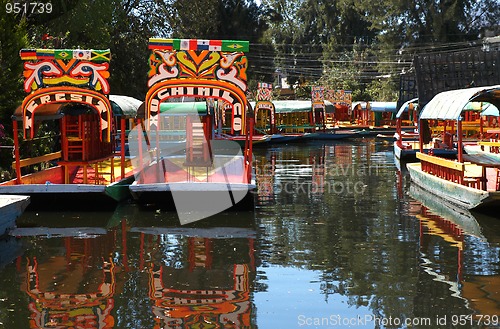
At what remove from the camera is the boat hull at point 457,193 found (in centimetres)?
1517

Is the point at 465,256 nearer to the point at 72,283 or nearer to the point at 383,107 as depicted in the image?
the point at 72,283

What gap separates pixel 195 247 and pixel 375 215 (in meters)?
4.88

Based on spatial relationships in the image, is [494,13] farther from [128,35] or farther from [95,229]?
[95,229]

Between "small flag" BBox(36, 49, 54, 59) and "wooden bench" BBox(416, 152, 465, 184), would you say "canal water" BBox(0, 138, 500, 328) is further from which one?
"small flag" BBox(36, 49, 54, 59)

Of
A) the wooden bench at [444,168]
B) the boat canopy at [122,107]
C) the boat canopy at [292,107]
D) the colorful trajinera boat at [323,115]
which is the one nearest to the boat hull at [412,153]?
the wooden bench at [444,168]

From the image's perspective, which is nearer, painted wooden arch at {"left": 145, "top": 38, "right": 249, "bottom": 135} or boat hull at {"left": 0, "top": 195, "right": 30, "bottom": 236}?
boat hull at {"left": 0, "top": 195, "right": 30, "bottom": 236}

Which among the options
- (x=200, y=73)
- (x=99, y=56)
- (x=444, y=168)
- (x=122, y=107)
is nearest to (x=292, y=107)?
(x=122, y=107)

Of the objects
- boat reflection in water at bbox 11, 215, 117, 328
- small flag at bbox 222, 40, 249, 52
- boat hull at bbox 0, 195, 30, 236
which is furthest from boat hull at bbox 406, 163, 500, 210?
boat hull at bbox 0, 195, 30, 236

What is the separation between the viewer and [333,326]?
9.02 m

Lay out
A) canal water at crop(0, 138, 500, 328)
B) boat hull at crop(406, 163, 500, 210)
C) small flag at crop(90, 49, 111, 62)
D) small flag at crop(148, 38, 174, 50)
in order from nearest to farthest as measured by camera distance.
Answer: canal water at crop(0, 138, 500, 328)
boat hull at crop(406, 163, 500, 210)
small flag at crop(90, 49, 111, 62)
small flag at crop(148, 38, 174, 50)

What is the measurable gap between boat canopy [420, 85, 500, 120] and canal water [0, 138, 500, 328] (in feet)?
6.59

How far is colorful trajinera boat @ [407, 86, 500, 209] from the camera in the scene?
51.4ft

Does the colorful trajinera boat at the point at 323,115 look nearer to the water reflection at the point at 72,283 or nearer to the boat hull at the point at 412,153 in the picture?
the boat hull at the point at 412,153

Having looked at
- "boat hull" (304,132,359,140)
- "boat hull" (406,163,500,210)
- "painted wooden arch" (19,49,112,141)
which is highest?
"painted wooden arch" (19,49,112,141)
